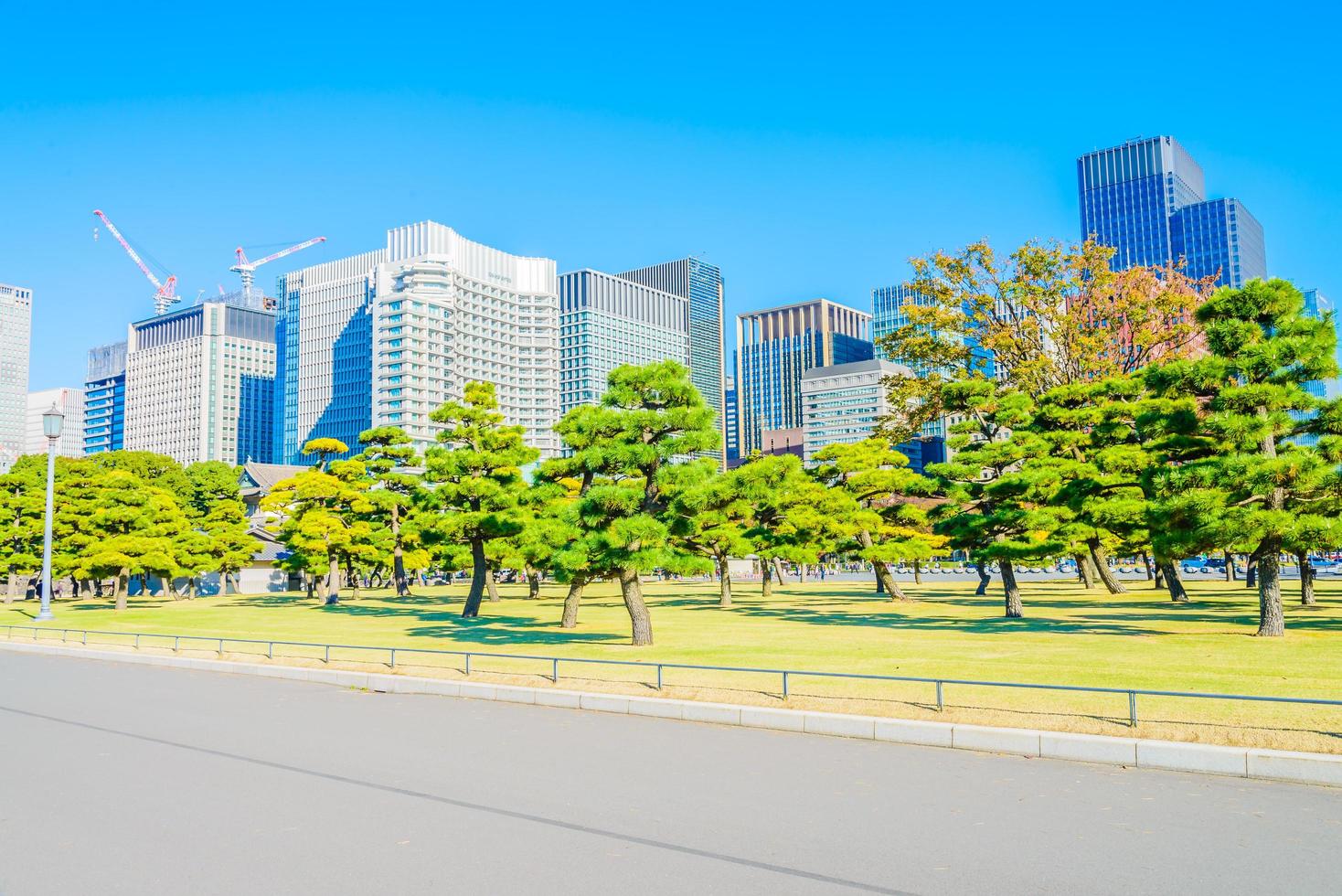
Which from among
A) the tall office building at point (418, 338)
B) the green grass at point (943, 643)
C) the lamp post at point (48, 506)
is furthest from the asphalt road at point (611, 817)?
the tall office building at point (418, 338)

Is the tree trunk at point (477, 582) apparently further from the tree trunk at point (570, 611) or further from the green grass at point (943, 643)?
the tree trunk at point (570, 611)

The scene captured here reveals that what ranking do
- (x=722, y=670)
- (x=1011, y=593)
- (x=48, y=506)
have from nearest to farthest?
(x=722, y=670) < (x=1011, y=593) < (x=48, y=506)

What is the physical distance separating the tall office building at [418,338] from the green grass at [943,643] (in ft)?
361

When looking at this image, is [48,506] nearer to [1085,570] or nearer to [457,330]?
[1085,570]

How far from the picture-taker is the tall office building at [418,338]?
513ft

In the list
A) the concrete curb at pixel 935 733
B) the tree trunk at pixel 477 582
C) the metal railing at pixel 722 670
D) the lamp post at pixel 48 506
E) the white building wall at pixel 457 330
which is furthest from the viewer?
the white building wall at pixel 457 330

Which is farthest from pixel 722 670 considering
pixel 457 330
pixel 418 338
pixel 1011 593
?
pixel 457 330

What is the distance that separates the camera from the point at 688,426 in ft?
77.2

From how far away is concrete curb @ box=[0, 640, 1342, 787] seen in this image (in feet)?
30.9

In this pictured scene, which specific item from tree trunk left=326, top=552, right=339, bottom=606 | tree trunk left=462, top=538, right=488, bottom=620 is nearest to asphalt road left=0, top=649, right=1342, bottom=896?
tree trunk left=462, top=538, right=488, bottom=620

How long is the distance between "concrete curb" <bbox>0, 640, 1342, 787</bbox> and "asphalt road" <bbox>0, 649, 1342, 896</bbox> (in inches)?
10.6

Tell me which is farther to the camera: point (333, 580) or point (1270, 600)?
point (333, 580)

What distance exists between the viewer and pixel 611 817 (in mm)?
8078

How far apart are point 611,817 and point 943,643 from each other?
1661 cm
